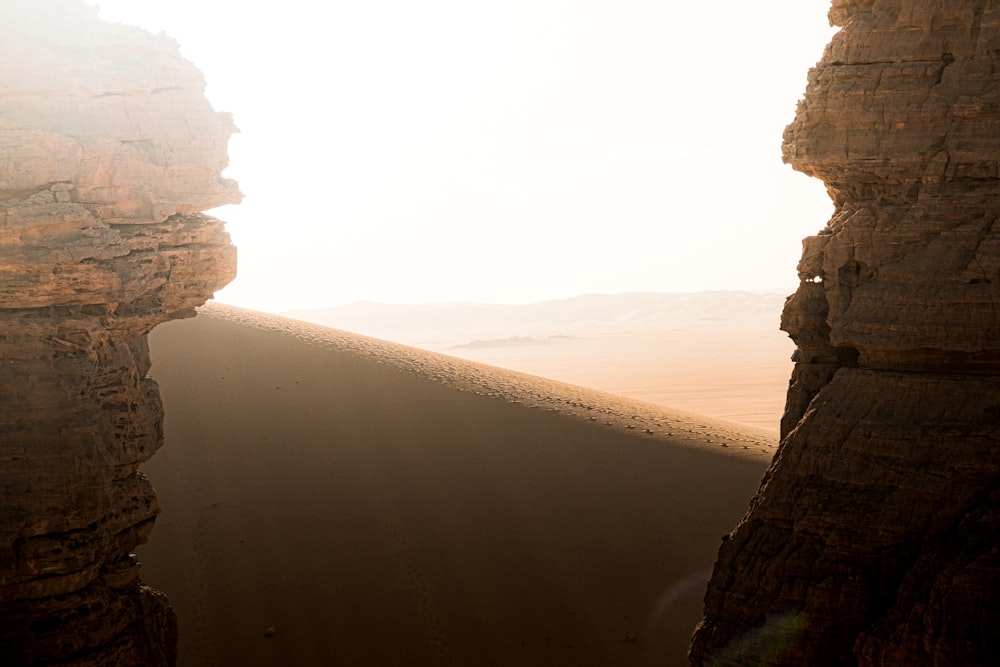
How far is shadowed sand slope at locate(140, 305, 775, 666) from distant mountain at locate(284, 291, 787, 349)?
98.3 m

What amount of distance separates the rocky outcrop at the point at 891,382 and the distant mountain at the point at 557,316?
11203cm

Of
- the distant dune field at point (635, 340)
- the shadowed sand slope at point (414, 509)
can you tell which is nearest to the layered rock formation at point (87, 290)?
the shadowed sand slope at point (414, 509)

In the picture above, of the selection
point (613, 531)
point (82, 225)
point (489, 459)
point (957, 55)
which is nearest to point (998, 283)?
point (957, 55)

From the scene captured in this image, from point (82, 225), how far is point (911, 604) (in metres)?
8.17

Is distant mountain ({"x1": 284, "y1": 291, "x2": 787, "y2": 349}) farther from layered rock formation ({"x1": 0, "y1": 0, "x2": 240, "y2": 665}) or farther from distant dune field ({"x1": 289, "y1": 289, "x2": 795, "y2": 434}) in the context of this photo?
layered rock formation ({"x1": 0, "y1": 0, "x2": 240, "y2": 665})

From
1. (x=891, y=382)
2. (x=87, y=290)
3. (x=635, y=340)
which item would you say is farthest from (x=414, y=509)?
(x=635, y=340)

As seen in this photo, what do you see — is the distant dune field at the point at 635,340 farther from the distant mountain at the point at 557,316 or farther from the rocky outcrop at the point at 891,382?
the rocky outcrop at the point at 891,382

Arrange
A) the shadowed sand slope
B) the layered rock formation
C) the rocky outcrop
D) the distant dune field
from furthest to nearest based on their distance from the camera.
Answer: the distant dune field
the shadowed sand slope
the layered rock formation
the rocky outcrop

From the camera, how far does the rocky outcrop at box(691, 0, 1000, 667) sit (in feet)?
28.2

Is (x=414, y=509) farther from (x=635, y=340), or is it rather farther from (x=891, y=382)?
(x=635, y=340)

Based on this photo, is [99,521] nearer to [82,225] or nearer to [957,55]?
[82,225]

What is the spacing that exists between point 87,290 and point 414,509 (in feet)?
31.1

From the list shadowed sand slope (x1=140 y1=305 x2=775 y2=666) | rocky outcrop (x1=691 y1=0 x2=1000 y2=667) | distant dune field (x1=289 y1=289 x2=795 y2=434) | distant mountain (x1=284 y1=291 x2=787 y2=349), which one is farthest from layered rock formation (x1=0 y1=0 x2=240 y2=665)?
distant mountain (x1=284 y1=291 x2=787 y2=349)

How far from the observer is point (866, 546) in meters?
8.84
